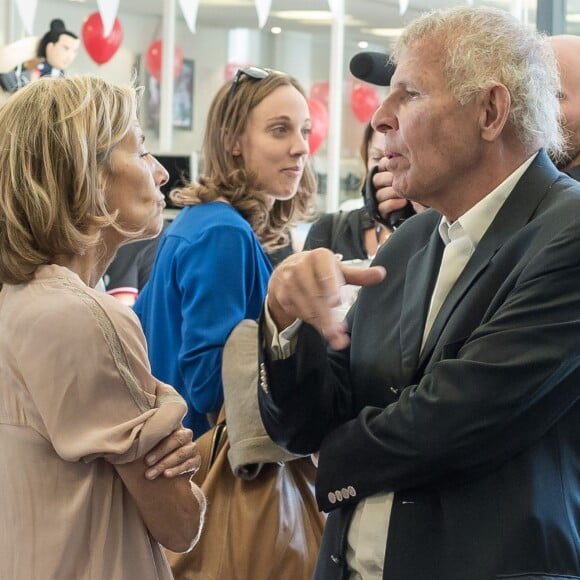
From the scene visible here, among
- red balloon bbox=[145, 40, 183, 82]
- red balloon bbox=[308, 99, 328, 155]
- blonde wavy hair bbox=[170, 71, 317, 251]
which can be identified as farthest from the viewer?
red balloon bbox=[145, 40, 183, 82]

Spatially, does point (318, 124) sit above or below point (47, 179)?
below

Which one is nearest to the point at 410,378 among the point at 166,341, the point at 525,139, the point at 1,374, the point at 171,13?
the point at 525,139

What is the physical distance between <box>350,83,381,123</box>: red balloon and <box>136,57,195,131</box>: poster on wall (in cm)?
169

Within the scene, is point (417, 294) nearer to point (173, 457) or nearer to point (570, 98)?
point (173, 457)

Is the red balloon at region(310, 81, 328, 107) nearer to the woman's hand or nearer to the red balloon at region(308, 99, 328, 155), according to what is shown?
the red balloon at region(308, 99, 328, 155)

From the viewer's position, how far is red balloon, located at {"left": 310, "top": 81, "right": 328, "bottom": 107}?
29.5ft

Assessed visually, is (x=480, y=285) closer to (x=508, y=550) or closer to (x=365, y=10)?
(x=508, y=550)

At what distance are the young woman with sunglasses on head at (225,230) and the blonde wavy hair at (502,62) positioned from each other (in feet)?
2.45

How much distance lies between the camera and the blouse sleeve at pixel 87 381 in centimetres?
147

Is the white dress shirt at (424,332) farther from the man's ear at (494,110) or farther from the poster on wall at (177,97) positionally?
the poster on wall at (177,97)

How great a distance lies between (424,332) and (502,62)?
42cm

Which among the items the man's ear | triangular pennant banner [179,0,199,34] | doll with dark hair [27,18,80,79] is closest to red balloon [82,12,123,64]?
doll with dark hair [27,18,80,79]

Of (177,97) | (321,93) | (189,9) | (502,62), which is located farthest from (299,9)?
(502,62)

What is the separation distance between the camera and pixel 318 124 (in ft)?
27.7
